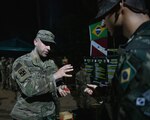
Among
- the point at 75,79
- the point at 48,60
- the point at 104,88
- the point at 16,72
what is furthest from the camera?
the point at 75,79

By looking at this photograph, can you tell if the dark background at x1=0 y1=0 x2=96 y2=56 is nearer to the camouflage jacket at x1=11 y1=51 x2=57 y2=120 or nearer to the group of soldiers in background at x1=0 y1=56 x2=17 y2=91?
the group of soldiers in background at x1=0 y1=56 x2=17 y2=91

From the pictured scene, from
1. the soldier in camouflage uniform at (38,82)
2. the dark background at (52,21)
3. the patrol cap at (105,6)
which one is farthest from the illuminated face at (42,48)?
the dark background at (52,21)

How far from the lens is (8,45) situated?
14.0 m

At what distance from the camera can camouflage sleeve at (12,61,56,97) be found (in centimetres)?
320

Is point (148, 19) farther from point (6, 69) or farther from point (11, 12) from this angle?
point (11, 12)

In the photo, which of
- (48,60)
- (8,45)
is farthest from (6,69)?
(48,60)

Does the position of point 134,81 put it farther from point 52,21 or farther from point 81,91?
point 52,21

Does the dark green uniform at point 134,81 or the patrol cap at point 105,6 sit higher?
the patrol cap at point 105,6

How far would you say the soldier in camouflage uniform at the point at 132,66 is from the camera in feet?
4.44

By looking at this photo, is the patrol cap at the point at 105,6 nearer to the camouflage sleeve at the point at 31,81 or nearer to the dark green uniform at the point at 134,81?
the dark green uniform at the point at 134,81

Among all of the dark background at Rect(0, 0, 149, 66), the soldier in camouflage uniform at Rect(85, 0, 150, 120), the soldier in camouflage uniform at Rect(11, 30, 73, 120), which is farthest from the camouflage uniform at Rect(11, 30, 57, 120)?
the dark background at Rect(0, 0, 149, 66)

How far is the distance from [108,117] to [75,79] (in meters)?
6.29

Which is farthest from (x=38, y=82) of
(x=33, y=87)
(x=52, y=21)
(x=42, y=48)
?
(x=52, y=21)

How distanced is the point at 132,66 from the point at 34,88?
1.96 meters
